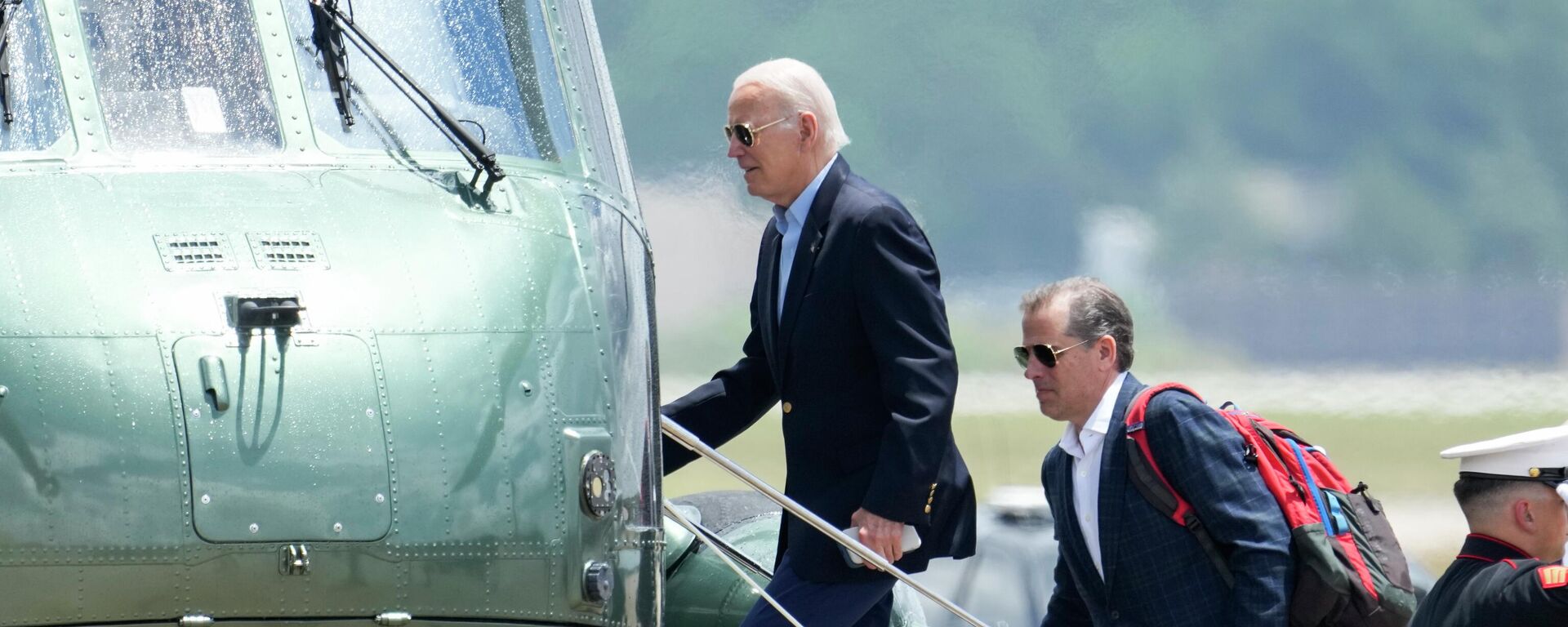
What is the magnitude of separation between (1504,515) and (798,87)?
1737 millimetres

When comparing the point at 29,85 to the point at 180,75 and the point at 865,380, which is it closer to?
the point at 180,75

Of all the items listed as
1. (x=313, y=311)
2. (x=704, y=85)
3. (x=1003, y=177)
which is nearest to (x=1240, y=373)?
(x=1003, y=177)

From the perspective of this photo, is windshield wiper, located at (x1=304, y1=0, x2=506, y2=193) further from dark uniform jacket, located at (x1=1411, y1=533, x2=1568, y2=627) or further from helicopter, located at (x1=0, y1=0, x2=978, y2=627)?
dark uniform jacket, located at (x1=1411, y1=533, x2=1568, y2=627)

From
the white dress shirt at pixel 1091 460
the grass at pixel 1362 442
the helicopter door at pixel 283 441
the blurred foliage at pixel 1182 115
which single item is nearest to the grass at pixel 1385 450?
the grass at pixel 1362 442

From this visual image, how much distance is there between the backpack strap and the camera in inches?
156

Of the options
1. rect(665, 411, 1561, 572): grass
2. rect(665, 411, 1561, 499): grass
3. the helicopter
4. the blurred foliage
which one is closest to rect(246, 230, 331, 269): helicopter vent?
the helicopter

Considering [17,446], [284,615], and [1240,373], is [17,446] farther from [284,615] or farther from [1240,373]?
[1240,373]

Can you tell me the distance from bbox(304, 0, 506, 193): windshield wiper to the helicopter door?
676 mm

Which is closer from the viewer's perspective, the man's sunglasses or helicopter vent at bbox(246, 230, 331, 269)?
helicopter vent at bbox(246, 230, 331, 269)

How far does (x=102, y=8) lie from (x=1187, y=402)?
2.38 m

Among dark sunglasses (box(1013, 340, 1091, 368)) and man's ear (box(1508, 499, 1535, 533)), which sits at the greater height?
dark sunglasses (box(1013, 340, 1091, 368))

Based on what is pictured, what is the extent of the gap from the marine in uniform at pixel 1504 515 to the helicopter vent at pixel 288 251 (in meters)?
2.11

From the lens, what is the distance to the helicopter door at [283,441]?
3.46 metres

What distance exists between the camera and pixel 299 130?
4.10 m
